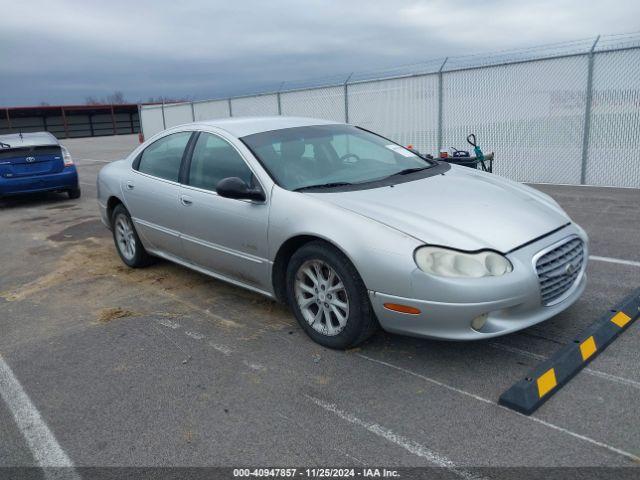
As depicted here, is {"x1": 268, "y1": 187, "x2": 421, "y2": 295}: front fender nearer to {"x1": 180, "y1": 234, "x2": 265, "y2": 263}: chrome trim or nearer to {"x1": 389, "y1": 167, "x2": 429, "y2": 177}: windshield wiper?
{"x1": 180, "y1": 234, "x2": 265, "y2": 263}: chrome trim

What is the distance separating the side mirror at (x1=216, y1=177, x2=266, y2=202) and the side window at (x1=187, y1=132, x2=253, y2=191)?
217 mm

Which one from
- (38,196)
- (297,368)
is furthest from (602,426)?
(38,196)

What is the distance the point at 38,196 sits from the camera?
1255cm

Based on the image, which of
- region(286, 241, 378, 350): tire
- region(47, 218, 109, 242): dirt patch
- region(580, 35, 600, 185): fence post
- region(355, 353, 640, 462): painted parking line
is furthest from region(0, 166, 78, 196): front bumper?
region(580, 35, 600, 185): fence post

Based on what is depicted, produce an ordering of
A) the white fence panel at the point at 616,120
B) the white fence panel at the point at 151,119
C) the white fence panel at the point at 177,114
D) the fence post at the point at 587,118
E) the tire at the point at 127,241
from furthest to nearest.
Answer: the white fence panel at the point at 151,119 → the white fence panel at the point at 177,114 → the fence post at the point at 587,118 → the white fence panel at the point at 616,120 → the tire at the point at 127,241

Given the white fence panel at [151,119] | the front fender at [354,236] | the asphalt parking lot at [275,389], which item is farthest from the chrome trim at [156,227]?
the white fence panel at [151,119]

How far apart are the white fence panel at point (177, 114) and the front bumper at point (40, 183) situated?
12.0 m

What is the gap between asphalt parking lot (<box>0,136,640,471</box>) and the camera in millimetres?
2676

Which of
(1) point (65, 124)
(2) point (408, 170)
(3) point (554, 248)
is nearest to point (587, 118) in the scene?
(2) point (408, 170)

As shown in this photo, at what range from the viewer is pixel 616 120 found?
10.2 m

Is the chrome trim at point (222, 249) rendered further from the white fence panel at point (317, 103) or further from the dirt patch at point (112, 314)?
the white fence panel at point (317, 103)

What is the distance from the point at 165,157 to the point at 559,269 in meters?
3.57

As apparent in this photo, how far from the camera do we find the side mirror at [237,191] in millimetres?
3949

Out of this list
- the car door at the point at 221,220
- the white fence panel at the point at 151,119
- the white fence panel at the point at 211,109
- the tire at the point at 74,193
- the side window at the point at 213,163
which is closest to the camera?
the car door at the point at 221,220
